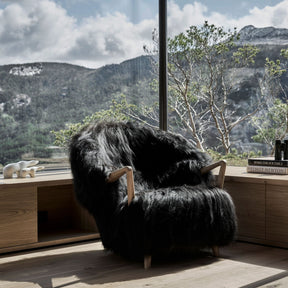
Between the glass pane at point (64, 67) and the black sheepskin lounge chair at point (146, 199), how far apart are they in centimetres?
68

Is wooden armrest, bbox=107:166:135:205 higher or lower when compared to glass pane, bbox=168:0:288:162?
lower

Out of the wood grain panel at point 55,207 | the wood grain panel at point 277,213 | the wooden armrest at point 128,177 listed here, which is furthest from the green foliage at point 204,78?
the wooden armrest at point 128,177

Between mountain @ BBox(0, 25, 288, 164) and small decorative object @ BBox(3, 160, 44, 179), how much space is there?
224 mm

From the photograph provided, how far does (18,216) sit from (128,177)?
2.92 feet

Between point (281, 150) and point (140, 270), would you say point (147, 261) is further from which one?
point (281, 150)

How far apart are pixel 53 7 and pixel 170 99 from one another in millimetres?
1412

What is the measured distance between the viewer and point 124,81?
13.2 feet

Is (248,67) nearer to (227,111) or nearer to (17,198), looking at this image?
(227,111)

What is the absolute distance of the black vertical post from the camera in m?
3.97

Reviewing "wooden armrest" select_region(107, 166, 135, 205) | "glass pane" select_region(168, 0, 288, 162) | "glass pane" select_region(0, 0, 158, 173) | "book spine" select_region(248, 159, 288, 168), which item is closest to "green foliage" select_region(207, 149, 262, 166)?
"glass pane" select_region(168, 0, 288, 162)

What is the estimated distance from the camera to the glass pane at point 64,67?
3418mm

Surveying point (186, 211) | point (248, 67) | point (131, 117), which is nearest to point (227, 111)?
point (248, 67)

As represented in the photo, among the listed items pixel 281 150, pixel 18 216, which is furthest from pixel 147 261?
pixel 281 150

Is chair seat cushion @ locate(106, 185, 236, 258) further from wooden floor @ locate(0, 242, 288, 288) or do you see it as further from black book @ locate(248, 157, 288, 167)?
black book @ locate(248, 157, 288, 167)
